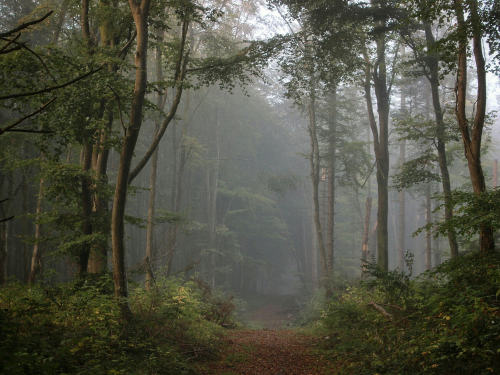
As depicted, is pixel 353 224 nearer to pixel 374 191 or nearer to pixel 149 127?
pixel 374 191

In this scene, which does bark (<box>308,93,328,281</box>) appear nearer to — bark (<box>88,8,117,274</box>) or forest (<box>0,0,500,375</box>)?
forest (<box>0,0,500,375</box>)

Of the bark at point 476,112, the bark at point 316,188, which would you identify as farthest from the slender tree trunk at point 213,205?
the bark at point 476,112

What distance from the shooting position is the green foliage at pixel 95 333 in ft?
14.3

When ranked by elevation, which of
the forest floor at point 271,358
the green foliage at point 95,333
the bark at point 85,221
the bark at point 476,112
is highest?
the bark at point 476,112

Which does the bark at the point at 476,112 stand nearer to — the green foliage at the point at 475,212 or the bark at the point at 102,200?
the green foliage at the point at 475,212

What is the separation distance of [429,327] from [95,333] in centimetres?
524

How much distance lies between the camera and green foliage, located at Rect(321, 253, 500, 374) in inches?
177

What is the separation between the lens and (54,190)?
810 cm

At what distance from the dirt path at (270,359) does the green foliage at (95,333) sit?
517 mm

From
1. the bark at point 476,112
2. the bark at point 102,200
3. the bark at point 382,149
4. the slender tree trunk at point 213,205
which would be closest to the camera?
the bark at point 476,112

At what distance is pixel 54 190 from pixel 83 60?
9.48ft

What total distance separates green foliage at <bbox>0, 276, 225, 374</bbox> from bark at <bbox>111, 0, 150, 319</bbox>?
65cm

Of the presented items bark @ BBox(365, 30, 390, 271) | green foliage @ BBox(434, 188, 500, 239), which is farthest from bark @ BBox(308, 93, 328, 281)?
green foliage @ BBox(434, 188, 500, 239)

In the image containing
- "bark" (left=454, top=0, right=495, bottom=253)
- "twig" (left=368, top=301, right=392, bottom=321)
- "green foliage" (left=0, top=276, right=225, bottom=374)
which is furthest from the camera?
"twig" (left=368, top=301, right=392, bottom=321)
